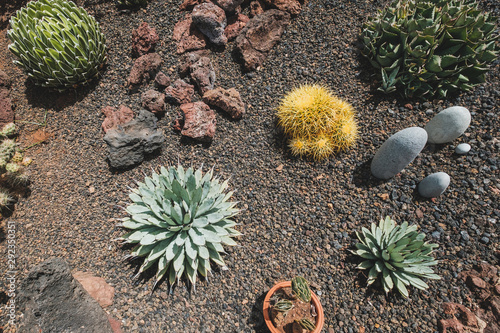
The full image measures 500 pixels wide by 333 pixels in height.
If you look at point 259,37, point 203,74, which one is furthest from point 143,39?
point 259,37

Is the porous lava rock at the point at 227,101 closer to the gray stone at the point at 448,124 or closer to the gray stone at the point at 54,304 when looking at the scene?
the gray stone at the point at 448,124

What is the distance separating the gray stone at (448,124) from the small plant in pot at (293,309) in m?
2.45

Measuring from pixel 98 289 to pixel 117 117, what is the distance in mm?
2290

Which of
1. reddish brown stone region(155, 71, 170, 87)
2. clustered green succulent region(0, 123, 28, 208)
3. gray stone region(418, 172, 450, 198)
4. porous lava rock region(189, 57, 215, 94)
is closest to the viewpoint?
gray stone region(418, 172, 450, 198)

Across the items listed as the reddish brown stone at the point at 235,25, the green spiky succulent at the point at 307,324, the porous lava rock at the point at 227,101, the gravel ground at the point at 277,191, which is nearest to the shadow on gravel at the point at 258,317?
the gravel ground at the point at 277,191

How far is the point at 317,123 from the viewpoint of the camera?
3498 mm

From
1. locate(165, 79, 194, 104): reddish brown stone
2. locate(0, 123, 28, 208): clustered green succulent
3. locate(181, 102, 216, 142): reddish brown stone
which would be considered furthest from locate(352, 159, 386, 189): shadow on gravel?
locate(0, 123, 28, 208): clustered green succulent

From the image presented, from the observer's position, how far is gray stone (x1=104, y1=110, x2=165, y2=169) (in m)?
3.63

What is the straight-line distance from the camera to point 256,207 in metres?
3.50

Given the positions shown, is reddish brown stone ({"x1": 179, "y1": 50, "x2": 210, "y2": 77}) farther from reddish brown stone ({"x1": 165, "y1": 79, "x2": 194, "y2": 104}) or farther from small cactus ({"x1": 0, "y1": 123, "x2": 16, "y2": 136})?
small cactus ({"x1": 0, "y1": 123, "x2": 16, "y2": 136})

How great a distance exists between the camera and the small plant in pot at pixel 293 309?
2.54 meters

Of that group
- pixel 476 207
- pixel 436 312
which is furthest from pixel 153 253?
pixel 476 207

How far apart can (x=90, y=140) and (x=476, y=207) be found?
16.5 feet

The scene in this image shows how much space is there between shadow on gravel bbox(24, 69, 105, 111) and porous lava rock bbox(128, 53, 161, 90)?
705mm
